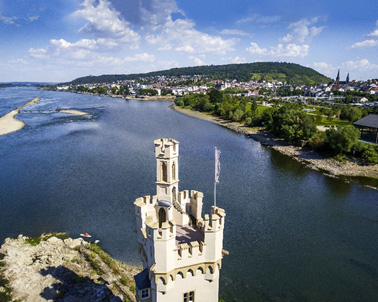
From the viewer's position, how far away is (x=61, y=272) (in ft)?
58.4

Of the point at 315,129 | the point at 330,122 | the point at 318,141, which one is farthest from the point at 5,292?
the point at 330,122

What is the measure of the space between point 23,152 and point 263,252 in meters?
47.1

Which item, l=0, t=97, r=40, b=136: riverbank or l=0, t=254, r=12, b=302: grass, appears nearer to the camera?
l=0, t=254, r=12, b=302: grass

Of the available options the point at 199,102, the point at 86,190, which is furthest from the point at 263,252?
the point at 199,102

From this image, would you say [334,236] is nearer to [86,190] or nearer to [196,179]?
[196,179]

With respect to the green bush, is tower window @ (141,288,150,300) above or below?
above

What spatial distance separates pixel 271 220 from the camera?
2675 centimetres

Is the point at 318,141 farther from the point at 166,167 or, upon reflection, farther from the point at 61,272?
the point at 166,167

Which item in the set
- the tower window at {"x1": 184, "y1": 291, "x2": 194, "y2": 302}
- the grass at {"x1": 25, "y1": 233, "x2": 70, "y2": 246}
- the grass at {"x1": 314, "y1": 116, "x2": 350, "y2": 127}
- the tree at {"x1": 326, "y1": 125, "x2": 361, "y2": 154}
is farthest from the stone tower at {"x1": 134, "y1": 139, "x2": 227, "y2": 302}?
the grass at {"x1": 314, "y1": 116, "x2": 350, "y2": 127}

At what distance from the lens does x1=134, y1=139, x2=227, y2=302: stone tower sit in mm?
8484

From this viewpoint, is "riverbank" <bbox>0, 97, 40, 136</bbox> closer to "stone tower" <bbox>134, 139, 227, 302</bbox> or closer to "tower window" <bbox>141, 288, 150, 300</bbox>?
"stone tower" <bbox>134, 139, 227, 302</bbox>

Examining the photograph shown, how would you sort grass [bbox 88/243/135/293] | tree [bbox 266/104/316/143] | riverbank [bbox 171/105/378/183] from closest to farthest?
grass [bbox 88/243/135/293] → riverbank [bbox 171/105/378/183] → tree [bbox 266/104/316/143]

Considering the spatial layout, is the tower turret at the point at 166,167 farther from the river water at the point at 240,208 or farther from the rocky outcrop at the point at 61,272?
the river water at the point at 240,208

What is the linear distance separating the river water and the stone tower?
32.3 ft
